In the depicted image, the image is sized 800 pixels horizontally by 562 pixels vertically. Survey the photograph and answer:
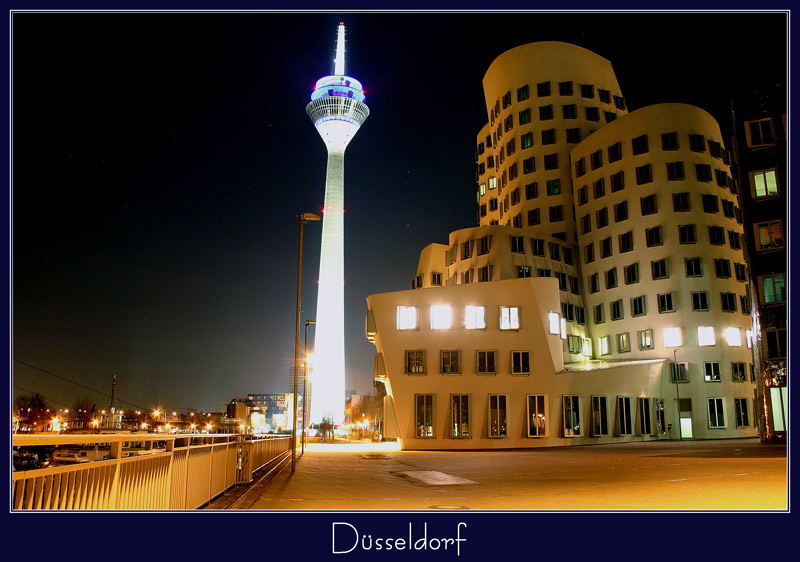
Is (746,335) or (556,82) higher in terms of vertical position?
(556,82)

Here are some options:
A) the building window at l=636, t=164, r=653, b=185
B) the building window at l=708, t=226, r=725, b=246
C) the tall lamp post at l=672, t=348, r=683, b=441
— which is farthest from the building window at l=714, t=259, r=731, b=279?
the building window at l=636, t=164, r=653, b=185

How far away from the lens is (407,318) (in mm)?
42500

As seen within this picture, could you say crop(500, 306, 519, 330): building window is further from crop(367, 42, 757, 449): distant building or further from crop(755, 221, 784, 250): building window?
crop(755, 221, 784, 250): building window

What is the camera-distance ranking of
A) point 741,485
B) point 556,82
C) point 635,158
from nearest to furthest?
point 741,485 < point 635,158 < point 556,82

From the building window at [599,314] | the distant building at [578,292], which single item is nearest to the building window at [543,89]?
the distant building at [578,292]

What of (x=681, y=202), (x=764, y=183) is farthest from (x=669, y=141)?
(x=764, y=183)

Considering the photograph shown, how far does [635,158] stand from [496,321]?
23.7 metres

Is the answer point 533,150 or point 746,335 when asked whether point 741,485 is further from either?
point 533,150

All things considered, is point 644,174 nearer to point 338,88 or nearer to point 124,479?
point 124,479

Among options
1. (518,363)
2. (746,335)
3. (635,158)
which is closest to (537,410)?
(518,363)

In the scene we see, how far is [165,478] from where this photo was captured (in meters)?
9.24

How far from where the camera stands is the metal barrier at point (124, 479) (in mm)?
5723

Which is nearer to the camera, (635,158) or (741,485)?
(741,485)

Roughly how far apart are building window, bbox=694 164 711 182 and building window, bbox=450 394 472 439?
94.7ft
